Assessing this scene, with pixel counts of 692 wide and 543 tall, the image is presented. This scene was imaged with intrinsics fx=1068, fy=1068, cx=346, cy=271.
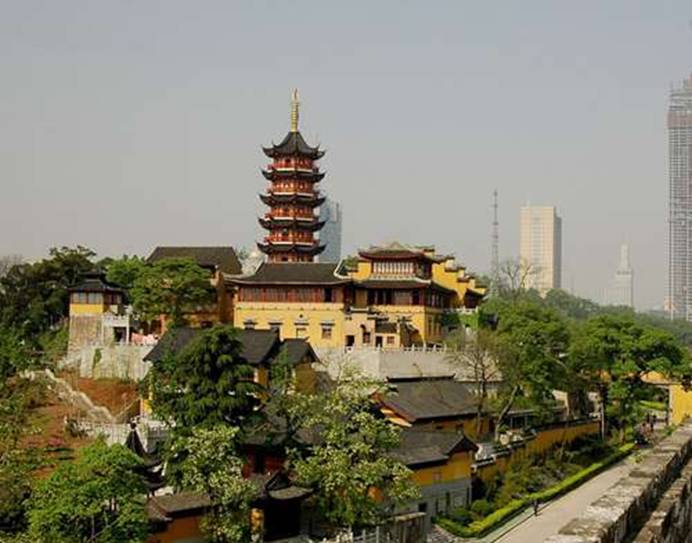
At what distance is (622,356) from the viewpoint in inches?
2015

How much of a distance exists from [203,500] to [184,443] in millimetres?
1551

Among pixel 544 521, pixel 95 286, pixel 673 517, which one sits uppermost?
pixel 95 286

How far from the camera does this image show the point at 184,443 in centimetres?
2789

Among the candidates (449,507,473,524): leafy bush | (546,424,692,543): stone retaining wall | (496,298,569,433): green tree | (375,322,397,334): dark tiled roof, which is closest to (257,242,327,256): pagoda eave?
(375,322,397,334): dark tiled roof

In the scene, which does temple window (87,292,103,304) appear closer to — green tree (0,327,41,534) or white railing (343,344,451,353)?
white railing (343,344,451,353)

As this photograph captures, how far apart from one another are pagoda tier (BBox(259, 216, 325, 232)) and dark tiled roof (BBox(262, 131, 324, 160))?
382 centimetres

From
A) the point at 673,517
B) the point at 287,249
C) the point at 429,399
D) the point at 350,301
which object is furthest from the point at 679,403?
the point at 673,517

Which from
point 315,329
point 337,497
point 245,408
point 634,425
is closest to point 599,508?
point 337,497

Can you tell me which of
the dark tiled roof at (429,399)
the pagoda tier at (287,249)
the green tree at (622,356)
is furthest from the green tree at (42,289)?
the green tree at (622,356)

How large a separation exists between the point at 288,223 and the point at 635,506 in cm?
4052

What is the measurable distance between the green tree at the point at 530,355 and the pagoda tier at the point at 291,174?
1708 centimetres

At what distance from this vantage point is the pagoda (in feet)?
197

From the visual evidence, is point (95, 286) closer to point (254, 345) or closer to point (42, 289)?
point (42, 289)

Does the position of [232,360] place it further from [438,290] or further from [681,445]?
[438,290]
